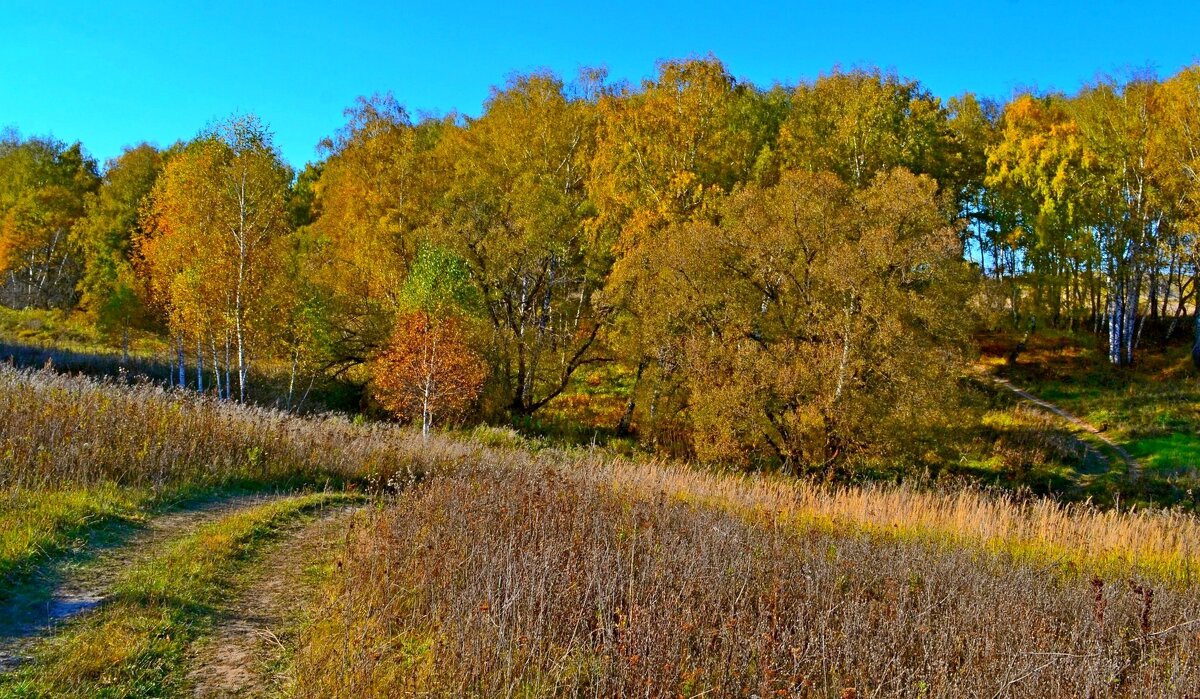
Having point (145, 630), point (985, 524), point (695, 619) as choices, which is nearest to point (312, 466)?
point (145, 630)

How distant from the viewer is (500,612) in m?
4.48

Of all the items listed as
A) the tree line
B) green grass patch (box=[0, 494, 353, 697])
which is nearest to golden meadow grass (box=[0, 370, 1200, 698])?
green grass patch (box=[0, 494, 353, 697])

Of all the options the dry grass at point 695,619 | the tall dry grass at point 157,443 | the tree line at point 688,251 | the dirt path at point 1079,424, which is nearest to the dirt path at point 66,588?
the tall dry grass at point 157,443

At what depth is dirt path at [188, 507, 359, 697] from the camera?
13.0 ft

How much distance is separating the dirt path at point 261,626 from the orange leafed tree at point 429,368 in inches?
640

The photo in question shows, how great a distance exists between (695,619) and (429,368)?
19409 millimetres

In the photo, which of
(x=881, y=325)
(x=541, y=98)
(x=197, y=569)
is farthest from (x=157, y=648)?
(x=541, y=98)

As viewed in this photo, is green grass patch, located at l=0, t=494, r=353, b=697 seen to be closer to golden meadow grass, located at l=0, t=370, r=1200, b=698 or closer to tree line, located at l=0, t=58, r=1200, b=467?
golden meadow grass, located at l=0, t=370, r=1200, b=698

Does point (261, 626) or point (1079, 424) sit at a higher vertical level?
point (1079, 424)

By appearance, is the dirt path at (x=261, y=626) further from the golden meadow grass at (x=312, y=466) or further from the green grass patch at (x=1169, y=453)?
the green grass patch at (x=1169, y=453)

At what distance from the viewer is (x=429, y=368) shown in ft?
75.0

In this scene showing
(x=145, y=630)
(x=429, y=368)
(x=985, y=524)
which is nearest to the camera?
(x=145, y=630)

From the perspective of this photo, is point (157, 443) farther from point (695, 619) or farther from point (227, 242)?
point (227, 242)

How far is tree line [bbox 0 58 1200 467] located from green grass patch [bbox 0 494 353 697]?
52.0ft
